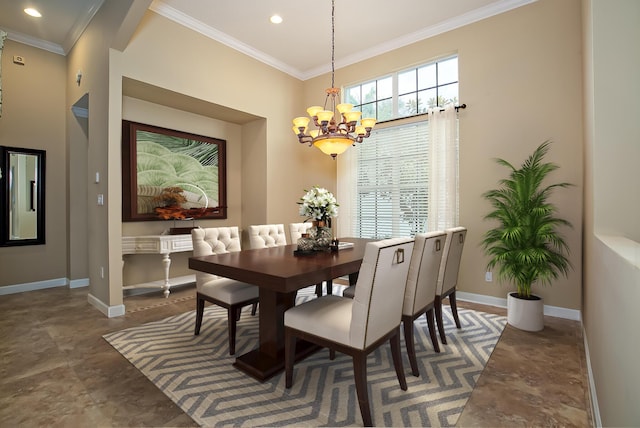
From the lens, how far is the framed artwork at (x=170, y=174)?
3943mm

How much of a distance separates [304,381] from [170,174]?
11.2ft

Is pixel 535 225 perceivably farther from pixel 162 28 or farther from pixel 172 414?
pixel 162 28

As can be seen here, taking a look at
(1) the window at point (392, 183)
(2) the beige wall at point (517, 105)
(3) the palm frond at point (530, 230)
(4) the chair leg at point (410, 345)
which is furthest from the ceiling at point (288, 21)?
(4) the chair leg at point (410, 345)

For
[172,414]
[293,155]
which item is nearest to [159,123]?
[293,155]

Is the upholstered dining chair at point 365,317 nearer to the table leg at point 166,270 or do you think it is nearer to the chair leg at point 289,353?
the chair leg at point 289,353

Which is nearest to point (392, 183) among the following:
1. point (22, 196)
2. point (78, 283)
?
point (78, 283)

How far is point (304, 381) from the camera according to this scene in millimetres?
2061

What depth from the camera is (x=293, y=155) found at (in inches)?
205

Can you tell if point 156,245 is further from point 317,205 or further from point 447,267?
point 447,267

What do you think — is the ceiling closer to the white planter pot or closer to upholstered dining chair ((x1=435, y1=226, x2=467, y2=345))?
upholstered dining chair ((x1=435, y1=226, x2=467, y2=345))

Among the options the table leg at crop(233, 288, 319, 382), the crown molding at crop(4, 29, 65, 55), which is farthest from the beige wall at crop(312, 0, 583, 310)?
the crown molding at crop(4, 29, 65, 55)

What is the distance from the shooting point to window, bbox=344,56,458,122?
13.2 feet

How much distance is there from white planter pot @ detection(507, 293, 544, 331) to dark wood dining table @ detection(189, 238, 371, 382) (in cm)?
168

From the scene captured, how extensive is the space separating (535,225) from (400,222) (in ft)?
5.55
